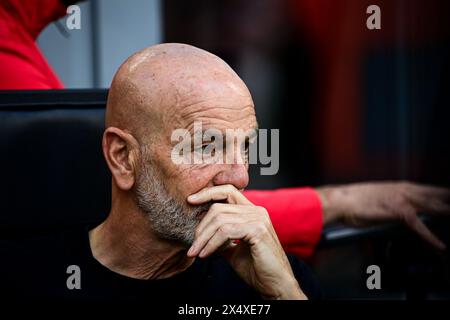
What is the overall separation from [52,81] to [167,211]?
62cm

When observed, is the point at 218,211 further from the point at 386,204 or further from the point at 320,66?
the point at 320,66

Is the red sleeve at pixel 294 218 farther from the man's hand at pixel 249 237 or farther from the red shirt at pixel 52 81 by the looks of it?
the man's hand at pixel 249 237

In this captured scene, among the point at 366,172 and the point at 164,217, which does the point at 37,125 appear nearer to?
the point at 164,217

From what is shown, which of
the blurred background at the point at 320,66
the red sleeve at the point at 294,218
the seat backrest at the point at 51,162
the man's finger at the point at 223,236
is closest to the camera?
the man's finger at the point at 223,236

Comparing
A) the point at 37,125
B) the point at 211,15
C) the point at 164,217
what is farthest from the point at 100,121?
the point at 211,15

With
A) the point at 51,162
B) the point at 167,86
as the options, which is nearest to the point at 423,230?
the point at 167,86

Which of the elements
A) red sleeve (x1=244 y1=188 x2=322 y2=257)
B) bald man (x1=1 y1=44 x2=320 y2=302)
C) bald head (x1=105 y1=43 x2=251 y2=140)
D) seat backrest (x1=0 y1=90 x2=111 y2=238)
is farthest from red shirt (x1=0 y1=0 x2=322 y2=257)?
bald head (x1=105 y1=43 x2=251 y2=140)

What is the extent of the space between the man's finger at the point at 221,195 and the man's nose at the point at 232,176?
0.04 feet

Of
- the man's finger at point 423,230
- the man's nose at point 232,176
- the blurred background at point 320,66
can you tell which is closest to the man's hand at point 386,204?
the man's finger at point 423,230

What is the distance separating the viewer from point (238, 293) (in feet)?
4.64

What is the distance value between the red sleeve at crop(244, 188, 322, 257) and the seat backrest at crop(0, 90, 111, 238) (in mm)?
372

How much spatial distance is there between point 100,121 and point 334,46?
106 cm

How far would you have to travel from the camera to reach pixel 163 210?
1.28 metres

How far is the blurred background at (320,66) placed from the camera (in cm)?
202
